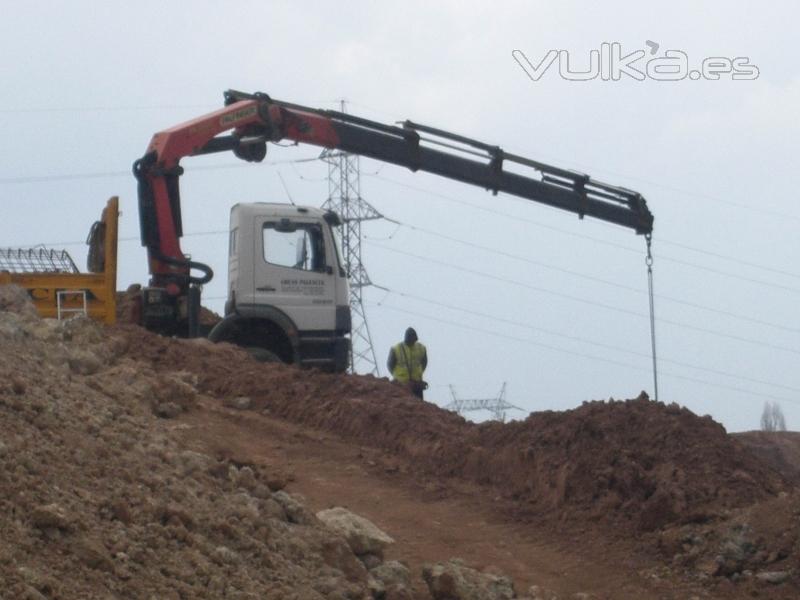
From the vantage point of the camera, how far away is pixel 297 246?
18.2 meters

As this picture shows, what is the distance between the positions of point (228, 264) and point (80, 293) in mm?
2400

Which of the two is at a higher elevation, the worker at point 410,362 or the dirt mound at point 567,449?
the worker at point 410,362

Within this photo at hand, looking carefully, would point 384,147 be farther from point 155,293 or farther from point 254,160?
point 155,293

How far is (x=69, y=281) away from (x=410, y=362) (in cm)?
467

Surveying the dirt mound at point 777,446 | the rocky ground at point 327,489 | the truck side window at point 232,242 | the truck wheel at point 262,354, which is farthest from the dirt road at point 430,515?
the dirt mound at point 777,446

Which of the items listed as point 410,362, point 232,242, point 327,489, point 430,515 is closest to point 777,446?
point 410,362

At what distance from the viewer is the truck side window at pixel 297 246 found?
18.1 m

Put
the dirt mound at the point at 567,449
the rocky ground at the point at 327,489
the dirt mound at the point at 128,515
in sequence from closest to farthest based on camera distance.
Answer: the dirt mound at the point at 128,515 < the rocky ground at the point at 327,489 < the dirt mound at the point at 567,449

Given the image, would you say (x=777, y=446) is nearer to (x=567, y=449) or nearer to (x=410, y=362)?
(x=410, y=362)

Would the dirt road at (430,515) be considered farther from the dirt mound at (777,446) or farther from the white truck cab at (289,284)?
the dirt mound at (777,446)

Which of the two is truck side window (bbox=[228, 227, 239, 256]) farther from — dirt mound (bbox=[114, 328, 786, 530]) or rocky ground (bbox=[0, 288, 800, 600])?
dirt mound (bbox=[114, 328, 786, 530])

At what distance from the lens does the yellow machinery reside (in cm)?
1634

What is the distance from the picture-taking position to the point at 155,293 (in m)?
18.1

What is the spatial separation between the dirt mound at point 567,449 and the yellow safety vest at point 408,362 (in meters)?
2.46
